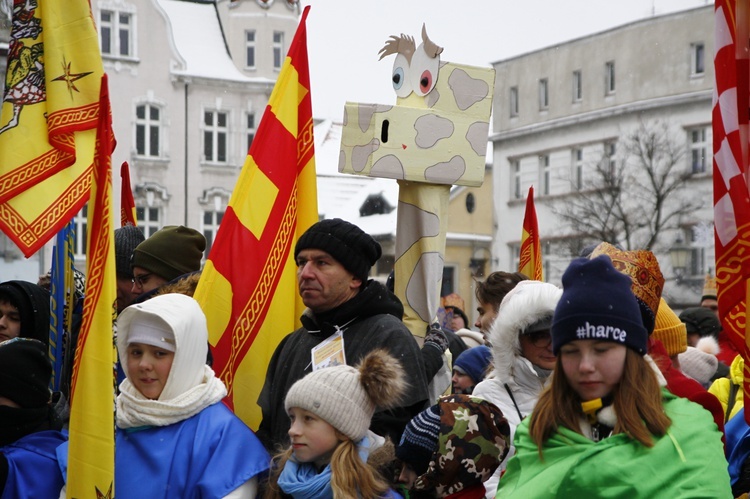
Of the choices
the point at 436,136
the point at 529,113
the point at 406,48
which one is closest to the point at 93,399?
the point at 436,136

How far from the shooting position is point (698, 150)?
34656 mm

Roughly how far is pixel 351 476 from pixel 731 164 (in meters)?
1.71

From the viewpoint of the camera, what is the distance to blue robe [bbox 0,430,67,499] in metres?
4.22

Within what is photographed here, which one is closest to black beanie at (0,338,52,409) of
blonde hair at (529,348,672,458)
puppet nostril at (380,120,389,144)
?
puppet nostril at (380,120,389,144)

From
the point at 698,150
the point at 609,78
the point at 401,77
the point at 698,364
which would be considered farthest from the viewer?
the point at 609,78

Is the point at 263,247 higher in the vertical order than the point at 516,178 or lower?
lower

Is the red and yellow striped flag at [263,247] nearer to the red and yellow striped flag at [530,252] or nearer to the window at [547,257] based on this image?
the red and yellow striped flag at [530,252]

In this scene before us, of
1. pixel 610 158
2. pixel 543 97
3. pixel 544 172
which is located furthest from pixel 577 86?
pixel 610 158

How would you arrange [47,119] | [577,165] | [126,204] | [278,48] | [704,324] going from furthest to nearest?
[278,48] < [577,165] < [704,324] < [126,204] < [47,119]

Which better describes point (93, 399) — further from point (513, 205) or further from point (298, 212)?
point (513, 205)

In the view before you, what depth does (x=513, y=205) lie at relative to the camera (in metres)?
42.8

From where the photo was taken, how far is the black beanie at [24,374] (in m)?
4.31

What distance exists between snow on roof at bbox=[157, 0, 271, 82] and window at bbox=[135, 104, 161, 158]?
156 centimetres

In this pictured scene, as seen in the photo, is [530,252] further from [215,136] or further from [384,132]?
[215,136]
